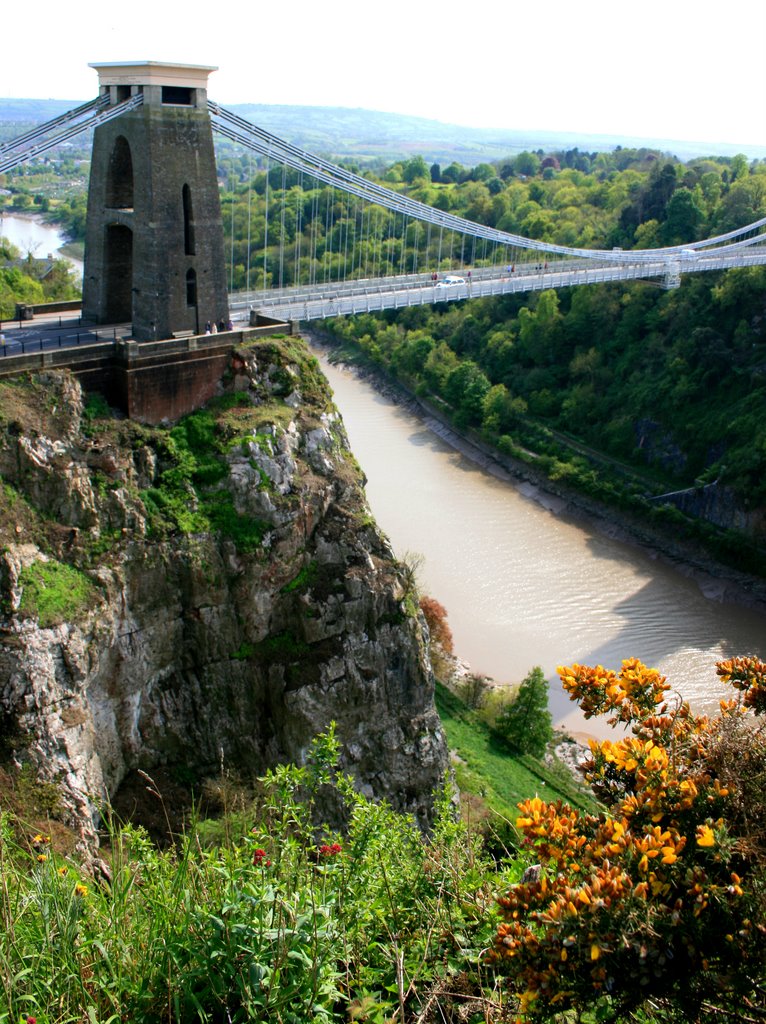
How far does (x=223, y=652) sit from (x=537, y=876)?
891 cm

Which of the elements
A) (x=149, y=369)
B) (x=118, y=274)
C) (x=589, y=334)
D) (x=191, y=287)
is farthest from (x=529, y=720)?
(x=589, y=334)

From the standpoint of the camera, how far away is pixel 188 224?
538 inches

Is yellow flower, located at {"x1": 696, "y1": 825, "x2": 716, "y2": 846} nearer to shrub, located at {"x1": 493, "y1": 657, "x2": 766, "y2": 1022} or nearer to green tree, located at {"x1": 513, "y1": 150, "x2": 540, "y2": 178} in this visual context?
shrub, located at {"x1": 493, "y1": 657, "x2": 766, "y2": 1022}

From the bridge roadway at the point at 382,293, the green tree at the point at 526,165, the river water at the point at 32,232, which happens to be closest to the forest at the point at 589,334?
the bridge roadway at the point at 382,293

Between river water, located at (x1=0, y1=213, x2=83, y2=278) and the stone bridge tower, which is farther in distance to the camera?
river water, located at (x1=0, y1=213, x2=83, y2=278)

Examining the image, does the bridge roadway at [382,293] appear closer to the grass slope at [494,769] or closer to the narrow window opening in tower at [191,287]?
the narrow window opening in tower at [191,287]

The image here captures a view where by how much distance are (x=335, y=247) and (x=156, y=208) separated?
30.6m

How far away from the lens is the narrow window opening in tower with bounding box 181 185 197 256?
13523 millimetres

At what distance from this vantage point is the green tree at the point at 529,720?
16594mm

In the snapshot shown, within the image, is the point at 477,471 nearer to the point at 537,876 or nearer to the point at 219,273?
the point at 219,273

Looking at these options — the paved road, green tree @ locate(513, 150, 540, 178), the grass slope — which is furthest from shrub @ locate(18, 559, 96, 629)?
green tree @ locate(513, 150, 540, 178)

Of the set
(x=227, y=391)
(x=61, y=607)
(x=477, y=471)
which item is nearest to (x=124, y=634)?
(x=61, y=607)

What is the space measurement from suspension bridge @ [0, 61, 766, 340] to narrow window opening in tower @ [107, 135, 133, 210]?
0.8 inches

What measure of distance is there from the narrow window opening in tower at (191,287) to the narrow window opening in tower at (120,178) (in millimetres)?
1622
